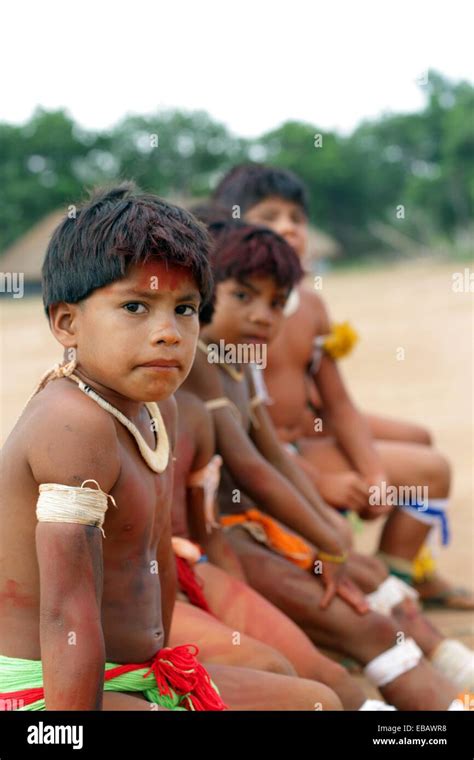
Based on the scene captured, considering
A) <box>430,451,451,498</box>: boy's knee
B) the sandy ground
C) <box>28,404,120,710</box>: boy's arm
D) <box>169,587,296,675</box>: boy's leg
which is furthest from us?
the sandy ground

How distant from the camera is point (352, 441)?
4727 millimetres

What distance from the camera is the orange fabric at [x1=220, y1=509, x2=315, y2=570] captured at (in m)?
3.59

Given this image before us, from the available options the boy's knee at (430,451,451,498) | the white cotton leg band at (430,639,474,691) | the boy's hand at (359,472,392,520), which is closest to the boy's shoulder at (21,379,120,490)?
the white cotton leg band at (430,639,474,691)

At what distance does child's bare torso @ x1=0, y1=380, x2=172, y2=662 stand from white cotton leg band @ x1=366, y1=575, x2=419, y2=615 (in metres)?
1.49

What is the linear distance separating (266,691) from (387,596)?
4.43 feet

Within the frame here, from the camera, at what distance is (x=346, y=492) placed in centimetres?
449

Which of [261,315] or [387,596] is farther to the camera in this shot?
[387,596]

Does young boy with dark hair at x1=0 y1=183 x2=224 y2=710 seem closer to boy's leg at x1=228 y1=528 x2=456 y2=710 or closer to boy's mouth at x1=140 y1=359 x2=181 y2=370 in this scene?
boy's mouth at x1=140 y1=359 x2=181 y2=370

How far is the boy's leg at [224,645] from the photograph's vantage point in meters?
2.79

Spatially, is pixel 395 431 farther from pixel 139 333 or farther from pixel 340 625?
pixel 139 333

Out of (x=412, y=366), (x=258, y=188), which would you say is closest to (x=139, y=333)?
(x=258, y=188)

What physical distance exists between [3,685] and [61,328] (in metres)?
0.80
